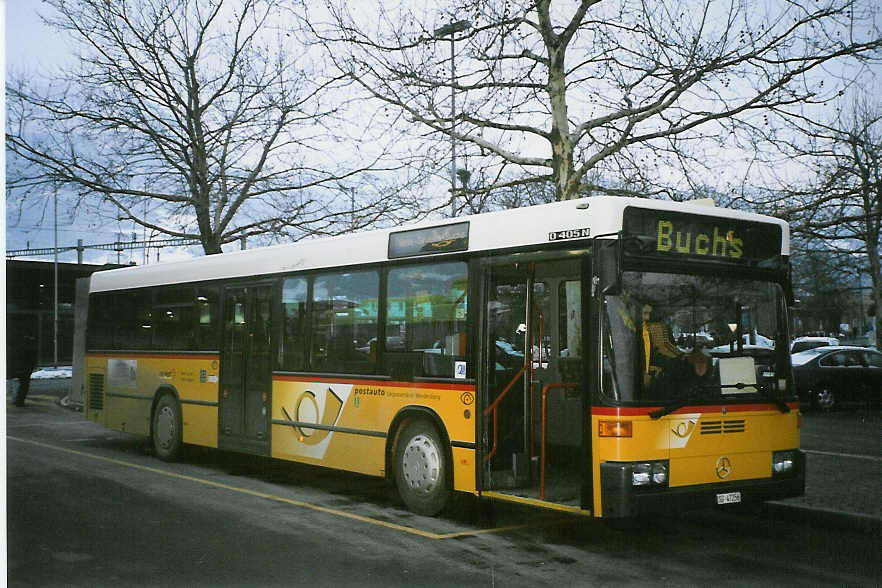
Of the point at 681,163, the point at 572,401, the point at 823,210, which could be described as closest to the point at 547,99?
the point at 681,163

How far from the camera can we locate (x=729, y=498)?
286 inches

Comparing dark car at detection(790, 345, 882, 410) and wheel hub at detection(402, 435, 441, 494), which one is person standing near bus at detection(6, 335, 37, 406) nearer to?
wheel hub at detection(402, 435, 441, 494)

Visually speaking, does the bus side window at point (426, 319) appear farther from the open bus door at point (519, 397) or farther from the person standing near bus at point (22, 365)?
the person standing near bus at point (22, 365)

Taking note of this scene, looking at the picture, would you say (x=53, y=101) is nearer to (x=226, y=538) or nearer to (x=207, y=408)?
(x=207, y=408)

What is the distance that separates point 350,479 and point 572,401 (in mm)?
3527

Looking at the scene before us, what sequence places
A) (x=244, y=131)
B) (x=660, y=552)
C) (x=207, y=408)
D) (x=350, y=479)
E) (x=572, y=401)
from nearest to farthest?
(x=660, y=552), (x=572, y=401), (x=350, y=479), (x=207, y=408), (x=244, y=131)

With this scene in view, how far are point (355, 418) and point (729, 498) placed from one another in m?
4.15

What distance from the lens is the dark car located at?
2117 cm

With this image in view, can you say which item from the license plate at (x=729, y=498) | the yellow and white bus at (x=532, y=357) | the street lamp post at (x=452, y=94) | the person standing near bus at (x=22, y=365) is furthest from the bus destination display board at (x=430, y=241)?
the person standing near bus at (x=22, y=365)

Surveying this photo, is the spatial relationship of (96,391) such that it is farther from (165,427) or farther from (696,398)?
(696,398)

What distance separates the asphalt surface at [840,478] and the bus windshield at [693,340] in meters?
1.59

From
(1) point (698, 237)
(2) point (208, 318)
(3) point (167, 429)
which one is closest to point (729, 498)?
(1) point (698, 237)

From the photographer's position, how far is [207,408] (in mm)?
12359

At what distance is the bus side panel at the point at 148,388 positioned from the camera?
1238 cm
